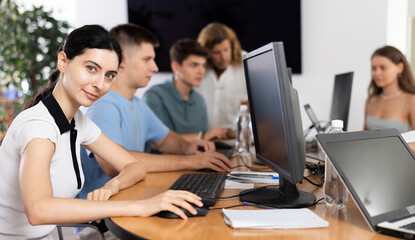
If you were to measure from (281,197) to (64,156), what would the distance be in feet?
2.26

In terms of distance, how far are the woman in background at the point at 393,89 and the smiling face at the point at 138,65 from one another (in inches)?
70.1

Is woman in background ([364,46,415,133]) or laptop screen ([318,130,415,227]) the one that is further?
woman in background ([364,46,415,133])

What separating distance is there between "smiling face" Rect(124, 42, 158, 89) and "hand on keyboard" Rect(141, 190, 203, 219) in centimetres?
102

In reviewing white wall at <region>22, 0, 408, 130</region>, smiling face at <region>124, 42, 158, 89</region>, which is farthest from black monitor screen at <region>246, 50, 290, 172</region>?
white wall at <region>22, 0, 408, 130</region>

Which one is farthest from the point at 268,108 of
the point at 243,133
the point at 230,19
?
the point at 230,19

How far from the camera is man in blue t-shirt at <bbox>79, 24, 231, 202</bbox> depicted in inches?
65.2

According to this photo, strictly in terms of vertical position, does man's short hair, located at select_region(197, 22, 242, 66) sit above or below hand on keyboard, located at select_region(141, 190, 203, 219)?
above

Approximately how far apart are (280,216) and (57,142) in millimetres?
693

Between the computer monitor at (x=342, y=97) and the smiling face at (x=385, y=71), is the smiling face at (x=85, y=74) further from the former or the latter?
the smiling face at (x=385, y=71)

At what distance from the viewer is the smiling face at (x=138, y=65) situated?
6.44 ft

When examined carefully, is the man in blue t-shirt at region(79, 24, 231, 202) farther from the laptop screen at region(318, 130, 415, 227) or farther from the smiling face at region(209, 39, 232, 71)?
the smiling face at region(209, 39, 232, 71)

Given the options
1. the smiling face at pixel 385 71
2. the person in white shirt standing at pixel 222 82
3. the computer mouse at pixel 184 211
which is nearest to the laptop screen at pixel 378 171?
the computer mouse at pixel 184 211

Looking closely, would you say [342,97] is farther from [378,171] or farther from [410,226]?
[410,226]

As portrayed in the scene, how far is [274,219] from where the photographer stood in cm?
94
